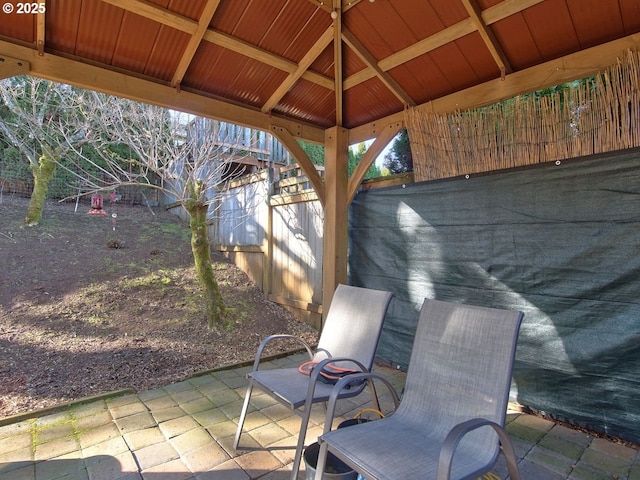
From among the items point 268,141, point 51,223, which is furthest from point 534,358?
point 51,223

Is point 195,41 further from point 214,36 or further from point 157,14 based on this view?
point 157,14

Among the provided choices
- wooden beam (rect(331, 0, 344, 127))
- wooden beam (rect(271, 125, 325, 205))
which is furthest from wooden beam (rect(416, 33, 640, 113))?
wooden beam (rect(271, 125, 325, 205))

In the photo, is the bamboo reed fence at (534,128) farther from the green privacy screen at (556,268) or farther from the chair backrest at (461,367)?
the chair backrest at (461,367)

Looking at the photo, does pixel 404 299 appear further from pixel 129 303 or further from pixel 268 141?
pixel 268 141

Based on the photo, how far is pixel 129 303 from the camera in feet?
14.3

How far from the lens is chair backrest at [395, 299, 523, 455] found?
1.39m

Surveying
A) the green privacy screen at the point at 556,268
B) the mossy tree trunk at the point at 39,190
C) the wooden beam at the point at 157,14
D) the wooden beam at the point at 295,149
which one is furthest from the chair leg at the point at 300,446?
the mossy tree trunk at the point at 39,190

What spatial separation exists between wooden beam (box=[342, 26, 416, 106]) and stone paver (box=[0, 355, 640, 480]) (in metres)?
2.52

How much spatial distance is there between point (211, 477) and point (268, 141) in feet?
21.3

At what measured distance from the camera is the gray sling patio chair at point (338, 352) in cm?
173

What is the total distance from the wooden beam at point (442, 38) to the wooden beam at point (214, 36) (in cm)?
32

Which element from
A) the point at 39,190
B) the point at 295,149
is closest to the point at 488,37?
the point at 295,149

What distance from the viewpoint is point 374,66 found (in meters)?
2.72

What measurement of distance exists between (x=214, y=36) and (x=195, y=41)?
14 centimetres
